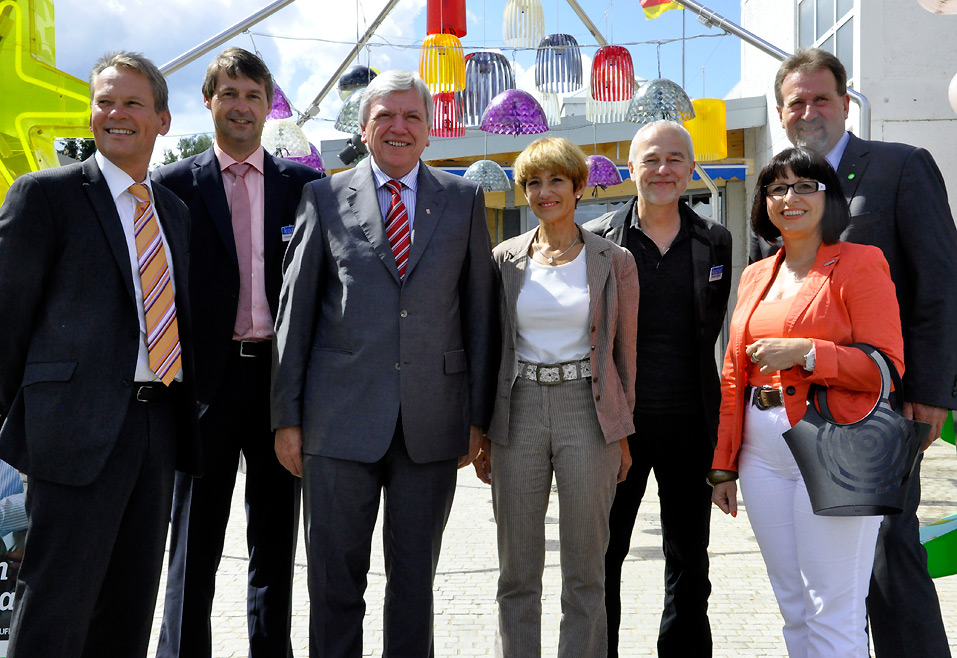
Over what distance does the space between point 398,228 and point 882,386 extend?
1.74 m

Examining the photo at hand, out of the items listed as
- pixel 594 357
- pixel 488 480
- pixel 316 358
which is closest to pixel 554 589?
pixel 488 480

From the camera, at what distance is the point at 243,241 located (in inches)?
141

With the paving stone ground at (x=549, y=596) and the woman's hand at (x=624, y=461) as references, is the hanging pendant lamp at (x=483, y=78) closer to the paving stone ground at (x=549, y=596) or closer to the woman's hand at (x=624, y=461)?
the paving stone ground at (x=549, y=596)

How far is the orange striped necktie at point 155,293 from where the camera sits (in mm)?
2934

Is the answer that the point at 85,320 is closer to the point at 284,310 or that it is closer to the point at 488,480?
the point at 284,310

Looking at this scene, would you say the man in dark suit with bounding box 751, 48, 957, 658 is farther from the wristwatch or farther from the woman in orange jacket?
the wristwatch

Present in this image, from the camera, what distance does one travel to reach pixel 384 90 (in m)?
3.28

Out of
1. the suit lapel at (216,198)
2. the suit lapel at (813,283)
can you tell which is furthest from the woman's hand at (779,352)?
the suit lapel at (216,198)

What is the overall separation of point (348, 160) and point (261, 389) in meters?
5.24

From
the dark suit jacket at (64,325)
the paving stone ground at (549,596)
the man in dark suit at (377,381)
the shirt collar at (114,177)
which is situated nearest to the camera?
the dark suit jacket at (64,325)

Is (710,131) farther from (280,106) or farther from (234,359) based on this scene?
(234,359)

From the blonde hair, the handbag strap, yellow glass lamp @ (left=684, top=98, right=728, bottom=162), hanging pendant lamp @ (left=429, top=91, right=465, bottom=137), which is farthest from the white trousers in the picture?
yellow glass lamp @ (left=684, top=98, right=728, bottom=162)

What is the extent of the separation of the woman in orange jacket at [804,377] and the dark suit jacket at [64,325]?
2.06m

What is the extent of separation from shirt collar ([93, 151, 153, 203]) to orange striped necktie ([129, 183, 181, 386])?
1.2 inches
